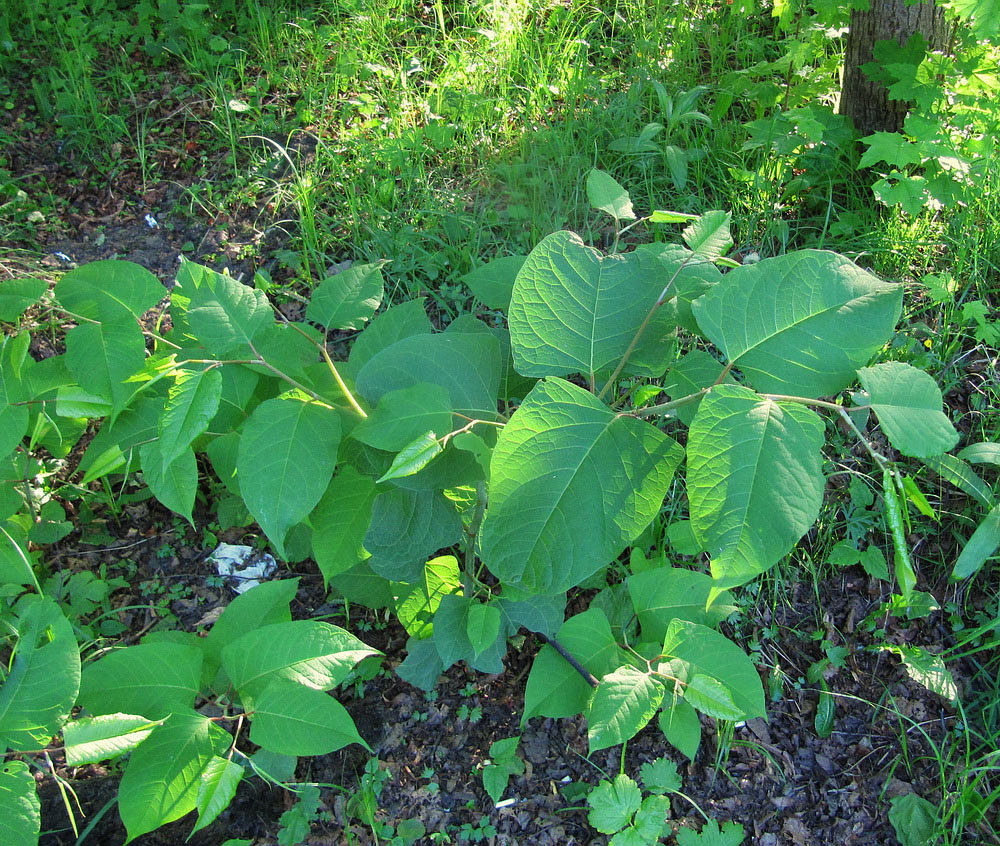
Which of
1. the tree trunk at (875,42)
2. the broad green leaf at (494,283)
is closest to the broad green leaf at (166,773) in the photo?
the broad green leaf at (494,283)

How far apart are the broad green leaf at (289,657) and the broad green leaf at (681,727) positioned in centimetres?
60

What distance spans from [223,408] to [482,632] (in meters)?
0.72

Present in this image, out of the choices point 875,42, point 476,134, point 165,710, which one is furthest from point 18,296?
point 875,42

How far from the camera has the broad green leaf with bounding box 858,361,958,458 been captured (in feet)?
3.73

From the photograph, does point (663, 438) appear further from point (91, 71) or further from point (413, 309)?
point (91, 71)

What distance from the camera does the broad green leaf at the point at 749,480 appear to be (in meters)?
1.10

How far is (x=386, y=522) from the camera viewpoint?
1476mm

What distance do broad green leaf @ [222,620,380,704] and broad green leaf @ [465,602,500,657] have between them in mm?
210

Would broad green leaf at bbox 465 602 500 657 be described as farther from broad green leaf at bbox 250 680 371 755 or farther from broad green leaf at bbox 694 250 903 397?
broad green leaf at bbox 694 250 903 397

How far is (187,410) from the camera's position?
51.1 inches

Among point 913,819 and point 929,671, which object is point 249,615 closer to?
point 913,819

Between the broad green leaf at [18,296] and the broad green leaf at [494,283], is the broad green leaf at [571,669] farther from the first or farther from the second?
the broad green leaf at [18,296]

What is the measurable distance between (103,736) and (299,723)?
0.32m

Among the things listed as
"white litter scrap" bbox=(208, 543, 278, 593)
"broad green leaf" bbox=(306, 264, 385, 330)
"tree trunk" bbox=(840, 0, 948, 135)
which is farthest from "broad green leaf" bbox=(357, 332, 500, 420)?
"tree trunk" bbox=(840, 0, 948, 135)
